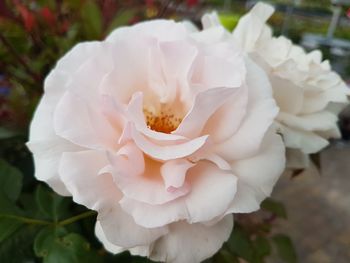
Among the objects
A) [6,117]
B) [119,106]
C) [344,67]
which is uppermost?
[119,106]

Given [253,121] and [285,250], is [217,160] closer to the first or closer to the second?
[253,121]

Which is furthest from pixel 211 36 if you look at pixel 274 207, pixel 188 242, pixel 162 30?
pixel 274 207

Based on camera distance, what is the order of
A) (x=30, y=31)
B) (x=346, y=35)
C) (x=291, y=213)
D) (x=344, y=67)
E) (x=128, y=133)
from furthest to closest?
(x=346, y=35)
(x=344, y=67)
(x=291, y=213)
(x=30, y=31)
(x=128, y=133)

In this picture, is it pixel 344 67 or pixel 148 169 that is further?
pixel 344 67

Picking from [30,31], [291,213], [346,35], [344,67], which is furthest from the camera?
[346,35]

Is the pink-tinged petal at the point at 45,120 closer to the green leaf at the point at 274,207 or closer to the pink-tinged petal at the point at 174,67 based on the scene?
the pink-tinged petal at the point at 174,67

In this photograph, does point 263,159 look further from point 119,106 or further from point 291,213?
point 291,213

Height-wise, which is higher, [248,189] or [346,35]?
[248,189]

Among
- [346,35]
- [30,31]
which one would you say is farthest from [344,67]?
[30,31]
